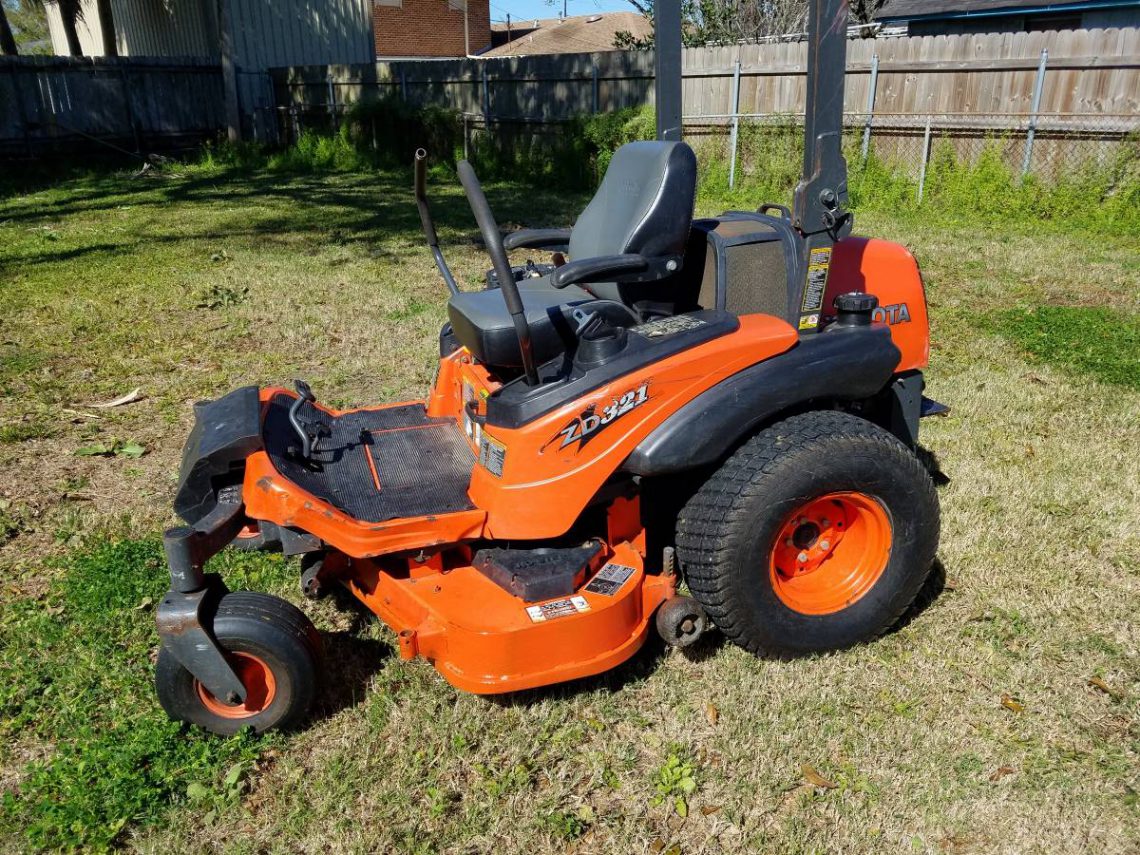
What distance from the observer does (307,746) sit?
9.25 ft

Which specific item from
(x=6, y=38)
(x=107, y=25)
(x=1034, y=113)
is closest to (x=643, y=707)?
(x=1034, y=113)

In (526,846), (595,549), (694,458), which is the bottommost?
(526,846)

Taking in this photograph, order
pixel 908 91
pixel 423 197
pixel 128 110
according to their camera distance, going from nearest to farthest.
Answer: pixel 423 197 < pixel 908 91 < pixel 128 110

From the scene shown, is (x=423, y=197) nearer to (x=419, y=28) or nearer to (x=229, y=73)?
(x=229, y=73)

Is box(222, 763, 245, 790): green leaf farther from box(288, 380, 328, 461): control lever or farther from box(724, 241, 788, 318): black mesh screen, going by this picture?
box(724, 241, 788, 318): black mesh screen

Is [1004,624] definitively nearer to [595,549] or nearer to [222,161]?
[595,549]

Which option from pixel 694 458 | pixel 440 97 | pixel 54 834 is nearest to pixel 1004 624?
pixel 694 458

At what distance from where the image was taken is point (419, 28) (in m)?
38.7

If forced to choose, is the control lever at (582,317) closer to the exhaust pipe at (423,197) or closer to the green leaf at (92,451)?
the exhaust pipe at (423,197)

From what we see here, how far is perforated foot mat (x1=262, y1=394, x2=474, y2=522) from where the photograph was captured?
2.98m

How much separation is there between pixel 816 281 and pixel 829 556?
90 cm

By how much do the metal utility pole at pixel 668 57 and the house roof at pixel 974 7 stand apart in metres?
16.2

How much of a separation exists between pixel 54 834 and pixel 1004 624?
9.93 ft

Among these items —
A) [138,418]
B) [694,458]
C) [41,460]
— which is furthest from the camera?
[138,418]
